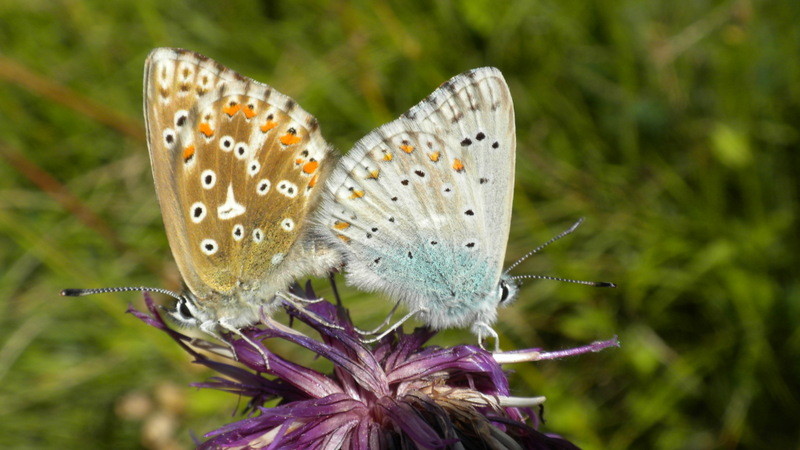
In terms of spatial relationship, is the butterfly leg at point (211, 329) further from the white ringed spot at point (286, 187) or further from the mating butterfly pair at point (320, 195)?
the white ringed spot at point (286, 187)

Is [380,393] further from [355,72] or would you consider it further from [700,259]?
[355,72]

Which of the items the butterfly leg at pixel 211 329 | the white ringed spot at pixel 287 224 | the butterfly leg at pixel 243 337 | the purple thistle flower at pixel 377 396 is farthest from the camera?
the white ringed spot at pixel 287 224

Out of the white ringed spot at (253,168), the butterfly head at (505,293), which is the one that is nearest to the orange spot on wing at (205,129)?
the white ringed spot at (253,168)

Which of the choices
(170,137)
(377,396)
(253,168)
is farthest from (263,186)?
(377,396)

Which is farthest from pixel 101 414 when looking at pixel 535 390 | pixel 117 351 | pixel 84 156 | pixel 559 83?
pixel 559 83

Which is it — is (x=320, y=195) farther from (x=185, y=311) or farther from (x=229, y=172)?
(x=185, y=311)

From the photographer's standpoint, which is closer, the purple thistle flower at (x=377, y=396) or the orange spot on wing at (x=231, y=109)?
the purple thistle flower at (x=377, y=396)
